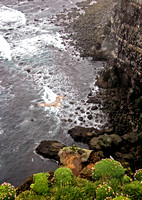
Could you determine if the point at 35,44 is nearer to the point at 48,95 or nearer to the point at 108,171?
the point at 48,95

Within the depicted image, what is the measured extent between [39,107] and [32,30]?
32.4 metres

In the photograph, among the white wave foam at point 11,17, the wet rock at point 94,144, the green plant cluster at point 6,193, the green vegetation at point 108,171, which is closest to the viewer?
the green plant cluster at point 6,193

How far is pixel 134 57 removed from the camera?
36406 millimetres

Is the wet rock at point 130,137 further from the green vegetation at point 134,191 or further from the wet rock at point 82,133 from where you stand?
the green vegetation at point 134,191

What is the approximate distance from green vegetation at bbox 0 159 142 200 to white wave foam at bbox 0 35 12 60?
38.0 meters

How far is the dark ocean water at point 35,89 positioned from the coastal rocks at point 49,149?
670mm

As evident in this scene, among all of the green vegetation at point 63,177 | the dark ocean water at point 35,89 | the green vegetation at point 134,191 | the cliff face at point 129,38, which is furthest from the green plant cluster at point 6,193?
the cliff face at point 129,38

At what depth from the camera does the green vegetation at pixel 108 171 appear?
54.7 ft

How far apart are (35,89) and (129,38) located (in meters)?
17.5

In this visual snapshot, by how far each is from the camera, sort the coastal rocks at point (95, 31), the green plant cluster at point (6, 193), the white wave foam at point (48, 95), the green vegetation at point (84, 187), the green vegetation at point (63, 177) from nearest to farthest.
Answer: the green vegetation at point (84, 187)
the green plant cluster at point (6, 193)
the green vegetation at point (63, 177)
the white wave foam at point (48, 95)
the coastal rocks at point (95, 31)

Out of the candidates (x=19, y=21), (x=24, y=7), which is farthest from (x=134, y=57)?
(x=24, y=7)

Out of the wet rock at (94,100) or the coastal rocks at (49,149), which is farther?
the wet rock at (94,100)

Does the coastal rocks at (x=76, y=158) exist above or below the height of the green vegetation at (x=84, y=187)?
below

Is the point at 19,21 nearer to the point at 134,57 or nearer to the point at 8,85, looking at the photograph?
the point at 8,85
